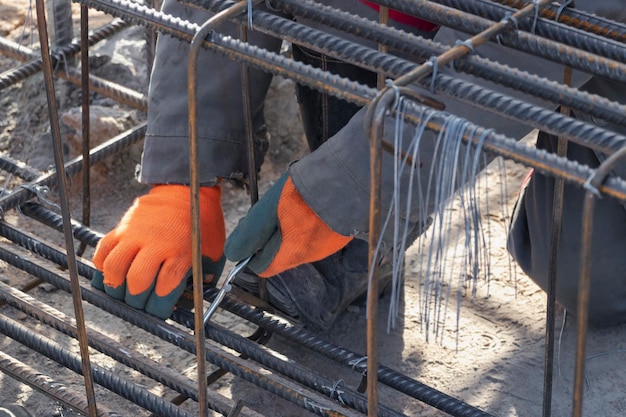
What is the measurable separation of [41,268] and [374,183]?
969 mm

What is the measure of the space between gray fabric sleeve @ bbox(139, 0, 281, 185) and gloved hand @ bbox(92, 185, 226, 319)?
6 cm

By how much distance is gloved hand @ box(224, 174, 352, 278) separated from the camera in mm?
1699

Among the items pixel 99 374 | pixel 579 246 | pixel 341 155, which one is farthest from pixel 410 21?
pixel 99 374

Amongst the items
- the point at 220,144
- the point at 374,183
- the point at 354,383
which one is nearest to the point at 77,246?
the point at 220,144

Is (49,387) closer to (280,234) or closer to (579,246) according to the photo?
(280,234)

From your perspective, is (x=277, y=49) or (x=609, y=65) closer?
(x=609, y=65)

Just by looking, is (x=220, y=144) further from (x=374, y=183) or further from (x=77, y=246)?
(x=374, y=183)

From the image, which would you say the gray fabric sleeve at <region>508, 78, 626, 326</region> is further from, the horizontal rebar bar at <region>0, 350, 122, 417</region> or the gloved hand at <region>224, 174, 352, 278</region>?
the horizontal rebar bar at <region>0, 350, 122, 417</region>

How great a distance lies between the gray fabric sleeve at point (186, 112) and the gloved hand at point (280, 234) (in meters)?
0.27

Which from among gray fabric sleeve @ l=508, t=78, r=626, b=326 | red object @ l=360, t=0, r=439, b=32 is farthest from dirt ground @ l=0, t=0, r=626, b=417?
red object @ l=360, t=0, r=439, b=32

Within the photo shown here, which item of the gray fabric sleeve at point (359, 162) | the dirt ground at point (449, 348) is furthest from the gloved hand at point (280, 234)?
the dirt ground at point (449, 348)

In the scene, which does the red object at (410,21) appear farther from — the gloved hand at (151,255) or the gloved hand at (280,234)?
the gloved hand at (151,255)

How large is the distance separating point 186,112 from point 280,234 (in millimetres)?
378

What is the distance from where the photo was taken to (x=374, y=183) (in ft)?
3.80
